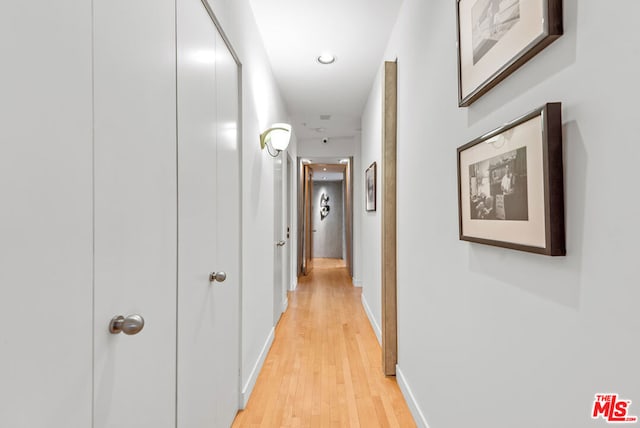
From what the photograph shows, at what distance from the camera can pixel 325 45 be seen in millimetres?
2818

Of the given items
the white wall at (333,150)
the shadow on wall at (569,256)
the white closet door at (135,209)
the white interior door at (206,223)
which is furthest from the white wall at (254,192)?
the white wall at (333,150)

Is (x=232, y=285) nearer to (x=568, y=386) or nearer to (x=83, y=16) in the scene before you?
(x=83, y=16)

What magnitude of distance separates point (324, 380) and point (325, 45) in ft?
8.93

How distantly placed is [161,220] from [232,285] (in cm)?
89

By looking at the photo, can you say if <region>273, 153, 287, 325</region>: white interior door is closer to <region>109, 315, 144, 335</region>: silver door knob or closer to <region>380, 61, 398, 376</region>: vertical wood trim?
<region>380, 61, 398, 376</region>: vertical wood trim

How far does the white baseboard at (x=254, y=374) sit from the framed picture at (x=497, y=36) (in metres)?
2.03

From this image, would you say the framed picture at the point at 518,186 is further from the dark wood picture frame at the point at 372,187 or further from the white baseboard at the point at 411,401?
the dark wood picture frame at the point at 372,187

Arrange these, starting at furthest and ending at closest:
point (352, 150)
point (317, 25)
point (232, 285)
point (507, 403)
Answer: point (352, 150) → point (317, 25) → point (232, 285) → point (507, 403)

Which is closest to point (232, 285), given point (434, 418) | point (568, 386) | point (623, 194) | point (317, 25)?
point (434, 418)

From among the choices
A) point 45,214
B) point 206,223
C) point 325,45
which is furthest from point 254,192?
point 45,214

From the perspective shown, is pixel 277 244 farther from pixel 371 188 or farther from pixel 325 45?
pixel 325 45

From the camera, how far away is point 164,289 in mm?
1107

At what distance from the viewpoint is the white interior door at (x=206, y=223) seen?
1.26m

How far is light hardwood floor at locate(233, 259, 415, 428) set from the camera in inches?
75.7
